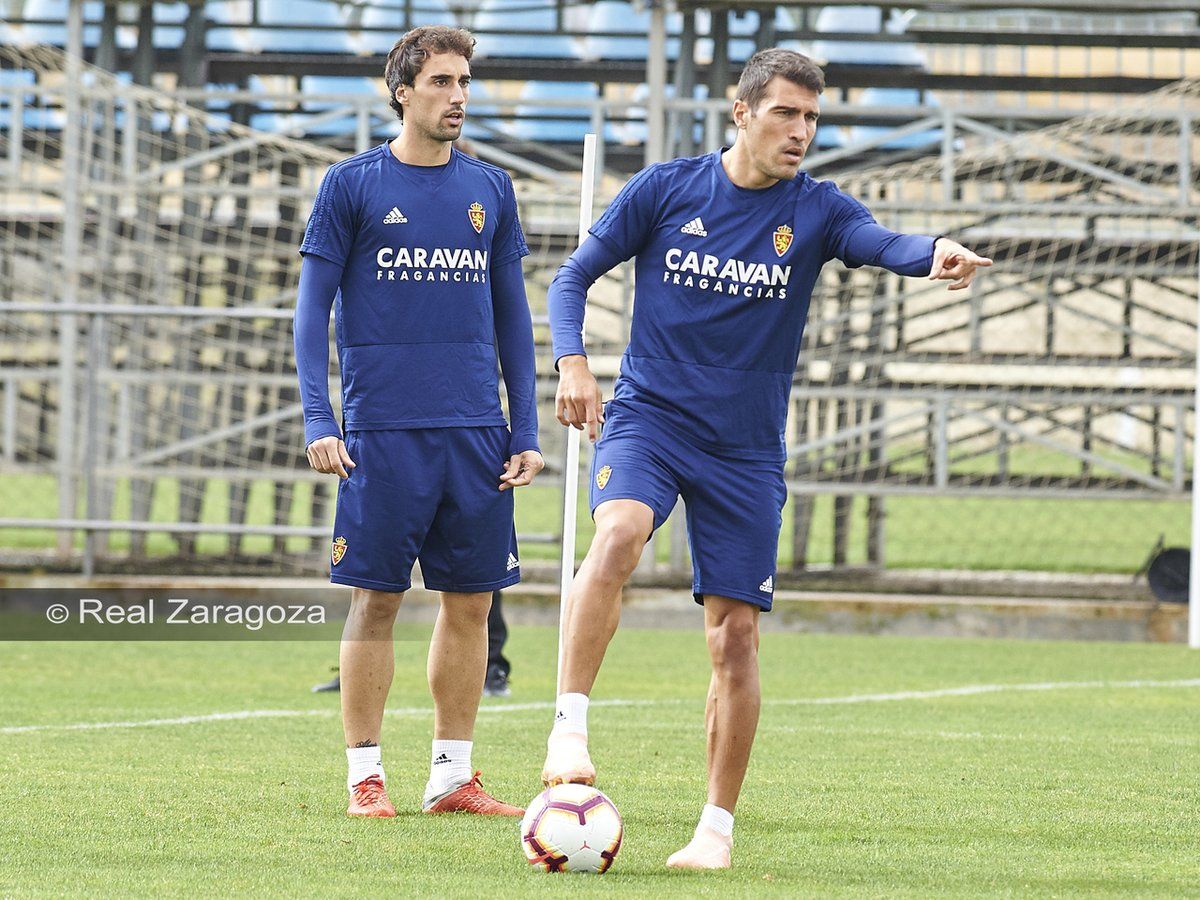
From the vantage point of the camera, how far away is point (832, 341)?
14516mm

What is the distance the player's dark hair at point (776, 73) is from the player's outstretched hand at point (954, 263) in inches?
18.5

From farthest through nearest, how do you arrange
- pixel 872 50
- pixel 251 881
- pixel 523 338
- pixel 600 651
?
pixel 872 50 → pixel 523 338 → pixel 600 651 → pixel 251 881

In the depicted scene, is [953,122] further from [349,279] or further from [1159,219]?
[349,279]

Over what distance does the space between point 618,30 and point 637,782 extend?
39.1ft

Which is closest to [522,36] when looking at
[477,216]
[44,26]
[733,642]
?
[44,26]

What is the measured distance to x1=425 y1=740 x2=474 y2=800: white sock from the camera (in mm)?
4758

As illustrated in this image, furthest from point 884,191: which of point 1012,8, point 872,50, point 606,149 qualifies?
point 1012,8

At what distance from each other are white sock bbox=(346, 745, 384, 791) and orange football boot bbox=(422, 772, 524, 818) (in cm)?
18

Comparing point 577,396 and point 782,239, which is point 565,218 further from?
point 577,396

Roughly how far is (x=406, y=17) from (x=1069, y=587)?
777 centimetres

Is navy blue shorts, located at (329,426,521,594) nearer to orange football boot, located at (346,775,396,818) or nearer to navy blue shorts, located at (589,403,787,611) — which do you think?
orange football boot, located at (346,775,396,818)

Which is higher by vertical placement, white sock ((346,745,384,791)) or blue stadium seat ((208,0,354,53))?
blue stadium seat ((208,0,354,53))

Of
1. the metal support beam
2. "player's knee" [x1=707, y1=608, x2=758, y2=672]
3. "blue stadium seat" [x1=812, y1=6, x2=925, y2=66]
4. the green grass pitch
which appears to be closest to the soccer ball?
the green grass pitch

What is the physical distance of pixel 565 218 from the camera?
1530cm
